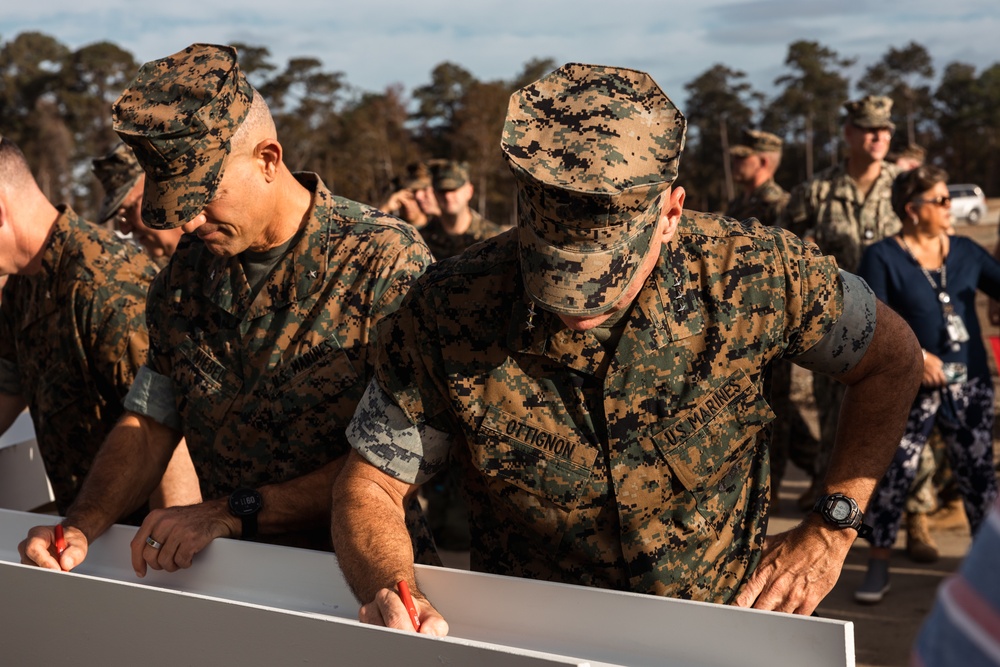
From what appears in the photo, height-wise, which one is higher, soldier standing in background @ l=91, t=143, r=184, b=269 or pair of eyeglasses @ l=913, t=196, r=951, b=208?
soldier standing in background @ l=91, t=143, r=184, b=269

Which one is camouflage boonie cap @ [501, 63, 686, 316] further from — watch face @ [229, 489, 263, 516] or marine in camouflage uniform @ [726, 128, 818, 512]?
marine in camouflage uniform @ [726, 128, 818, 512]

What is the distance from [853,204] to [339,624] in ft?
18.9

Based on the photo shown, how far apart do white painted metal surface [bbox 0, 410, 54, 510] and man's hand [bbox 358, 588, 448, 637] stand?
3.11 m

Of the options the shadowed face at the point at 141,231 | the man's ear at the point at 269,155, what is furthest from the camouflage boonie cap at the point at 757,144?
the man's ear at the point at 269,155

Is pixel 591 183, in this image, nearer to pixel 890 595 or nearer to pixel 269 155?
pixel 269 155

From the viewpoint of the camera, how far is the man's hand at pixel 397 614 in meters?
1.89

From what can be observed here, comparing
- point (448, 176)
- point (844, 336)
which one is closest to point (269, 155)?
point (844, 336)

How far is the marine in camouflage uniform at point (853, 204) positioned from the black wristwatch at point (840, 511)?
4537 millimetres

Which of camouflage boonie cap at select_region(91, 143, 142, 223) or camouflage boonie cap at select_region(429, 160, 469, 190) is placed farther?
camouflage boonie cap at select_region(429, 160, 469, 190)

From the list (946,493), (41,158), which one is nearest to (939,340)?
(946,493)

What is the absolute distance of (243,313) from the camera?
8.63ft

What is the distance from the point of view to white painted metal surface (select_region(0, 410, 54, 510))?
4.61m

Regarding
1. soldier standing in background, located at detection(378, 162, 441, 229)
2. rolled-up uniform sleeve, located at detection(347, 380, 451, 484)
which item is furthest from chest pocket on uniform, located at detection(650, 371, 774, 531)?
soldier standing in background, located at detection(378, 162, 441, 229)

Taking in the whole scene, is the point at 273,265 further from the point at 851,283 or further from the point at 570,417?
the point at 851,283
